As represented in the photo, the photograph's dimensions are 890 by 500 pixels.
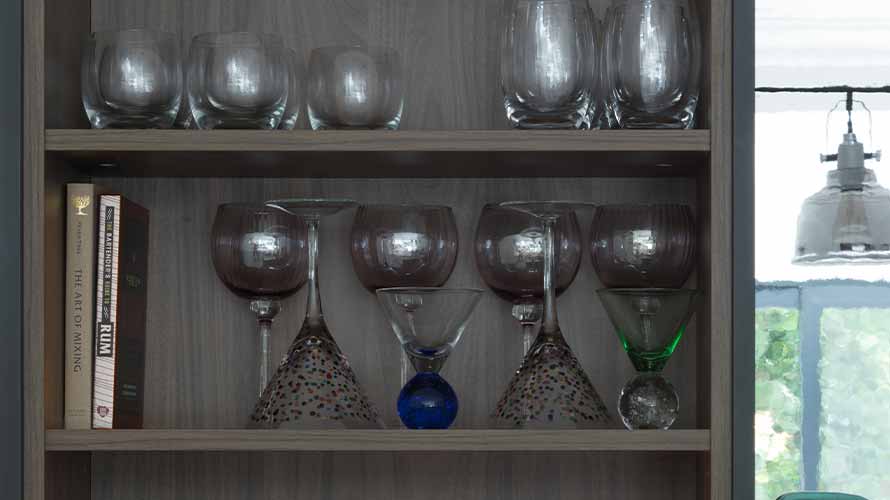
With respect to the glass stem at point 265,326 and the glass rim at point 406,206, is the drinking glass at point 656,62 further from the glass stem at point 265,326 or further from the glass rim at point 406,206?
the glass stem at point 265,326

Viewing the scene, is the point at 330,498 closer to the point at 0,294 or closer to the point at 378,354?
the point at 378,354

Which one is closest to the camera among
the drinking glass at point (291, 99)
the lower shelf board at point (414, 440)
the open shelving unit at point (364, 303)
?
the lower shelf board at point (414, 440)

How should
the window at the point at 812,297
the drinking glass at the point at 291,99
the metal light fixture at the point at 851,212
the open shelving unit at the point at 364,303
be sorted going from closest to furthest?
the drinking glass at the point at 291,99 < the open shelving unit at the point at 364,303 < the metal light fixture at the point at 851,212 < the window at the point at 812,297

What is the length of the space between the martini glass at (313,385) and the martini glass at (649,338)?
311 mm

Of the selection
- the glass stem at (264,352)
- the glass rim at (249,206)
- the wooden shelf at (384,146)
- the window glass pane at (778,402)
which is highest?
the wooden shelf at (384,146)

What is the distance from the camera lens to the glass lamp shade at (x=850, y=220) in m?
1.87

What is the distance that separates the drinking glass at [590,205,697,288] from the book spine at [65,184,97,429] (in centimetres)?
63

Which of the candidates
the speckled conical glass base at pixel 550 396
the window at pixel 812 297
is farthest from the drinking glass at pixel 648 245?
the window at pixel 812 297

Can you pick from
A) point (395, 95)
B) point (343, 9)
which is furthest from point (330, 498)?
point (343, 9)

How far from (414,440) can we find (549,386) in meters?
0.17

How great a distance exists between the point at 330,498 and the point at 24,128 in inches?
24.5

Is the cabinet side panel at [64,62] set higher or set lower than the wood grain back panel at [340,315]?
higher

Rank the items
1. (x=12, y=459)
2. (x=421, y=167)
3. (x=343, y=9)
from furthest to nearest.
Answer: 1. (x=343, y=9)
2. (x=421, y=167)
3. (x=12, y=459)

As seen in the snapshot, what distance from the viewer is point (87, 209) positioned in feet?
4.49
